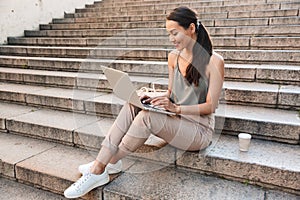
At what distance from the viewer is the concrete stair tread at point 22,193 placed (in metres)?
2.26

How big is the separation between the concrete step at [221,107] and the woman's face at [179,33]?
0.81 meters

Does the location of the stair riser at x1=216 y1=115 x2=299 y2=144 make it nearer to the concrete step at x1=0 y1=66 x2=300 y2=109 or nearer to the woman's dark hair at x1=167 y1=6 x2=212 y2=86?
the concrete step at x1=0 y1=66 x2=300 y2=109

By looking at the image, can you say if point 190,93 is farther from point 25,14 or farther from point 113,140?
point 25,14

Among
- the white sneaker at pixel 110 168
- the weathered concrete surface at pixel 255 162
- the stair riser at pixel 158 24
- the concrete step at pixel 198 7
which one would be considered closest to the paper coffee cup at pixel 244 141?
the weathered concrete surface at pixel 255 162

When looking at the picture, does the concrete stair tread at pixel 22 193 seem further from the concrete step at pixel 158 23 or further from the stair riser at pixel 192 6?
the stair riser at pixel 192 6

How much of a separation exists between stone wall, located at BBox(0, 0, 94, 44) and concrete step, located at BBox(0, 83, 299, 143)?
208cm

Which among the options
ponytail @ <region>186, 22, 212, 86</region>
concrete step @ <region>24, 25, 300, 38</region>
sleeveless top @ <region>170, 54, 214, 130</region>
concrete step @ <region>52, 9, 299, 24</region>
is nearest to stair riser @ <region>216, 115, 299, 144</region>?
sleeveless top @ <region>170, 54, 214, 130</region>

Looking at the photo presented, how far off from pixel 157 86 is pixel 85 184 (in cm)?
149

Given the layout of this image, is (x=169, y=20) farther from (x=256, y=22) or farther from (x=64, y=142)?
(x=256, y=22)

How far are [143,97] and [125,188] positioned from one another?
677 mm

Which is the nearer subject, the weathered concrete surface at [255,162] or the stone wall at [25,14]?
the weathered concrete surface at [255,162]

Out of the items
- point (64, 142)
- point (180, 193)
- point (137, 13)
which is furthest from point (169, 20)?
point (137, 13)

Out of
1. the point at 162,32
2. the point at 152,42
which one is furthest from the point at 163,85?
the point at 162,32

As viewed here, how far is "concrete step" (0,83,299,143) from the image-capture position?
7.28 ft
